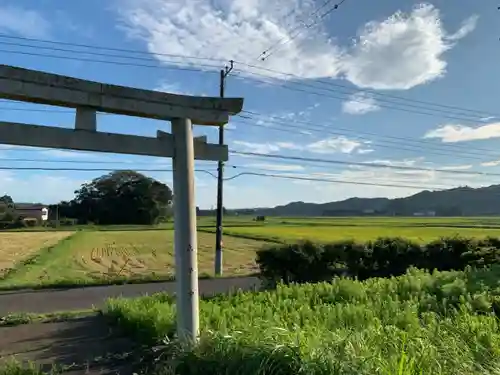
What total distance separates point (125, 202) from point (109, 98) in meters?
59.4

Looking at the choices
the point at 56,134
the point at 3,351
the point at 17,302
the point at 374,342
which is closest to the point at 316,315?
the point at 374,342

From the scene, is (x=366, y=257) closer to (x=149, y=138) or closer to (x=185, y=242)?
(x=185, y=242)

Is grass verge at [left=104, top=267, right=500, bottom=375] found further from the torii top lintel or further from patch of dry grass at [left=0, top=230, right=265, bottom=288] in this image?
patch of dry grass at [left=0, top=230, right=265, bottom=288]

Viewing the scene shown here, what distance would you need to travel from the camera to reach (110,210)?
207ft

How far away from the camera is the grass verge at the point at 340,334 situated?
339cm

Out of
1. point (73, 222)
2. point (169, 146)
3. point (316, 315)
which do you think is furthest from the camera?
point (73, 222)

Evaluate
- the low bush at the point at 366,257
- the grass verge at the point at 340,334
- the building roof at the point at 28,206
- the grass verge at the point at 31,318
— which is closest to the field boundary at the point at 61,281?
the low bush at the point at 366,257

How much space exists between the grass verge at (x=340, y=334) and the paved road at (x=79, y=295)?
4.15m

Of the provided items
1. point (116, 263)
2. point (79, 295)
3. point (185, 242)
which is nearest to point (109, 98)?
point (185, 242)

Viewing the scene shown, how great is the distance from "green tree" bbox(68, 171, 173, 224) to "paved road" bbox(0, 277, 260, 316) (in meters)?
44.2

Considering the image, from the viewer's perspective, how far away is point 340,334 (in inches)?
161

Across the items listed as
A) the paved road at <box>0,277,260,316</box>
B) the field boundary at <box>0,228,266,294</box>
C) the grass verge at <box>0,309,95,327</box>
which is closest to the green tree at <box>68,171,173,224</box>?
the field boundary at <box>0,228,266,294</box>

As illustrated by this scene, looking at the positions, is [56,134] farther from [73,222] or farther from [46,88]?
[73,222]

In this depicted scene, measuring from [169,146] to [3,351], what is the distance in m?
3.72
